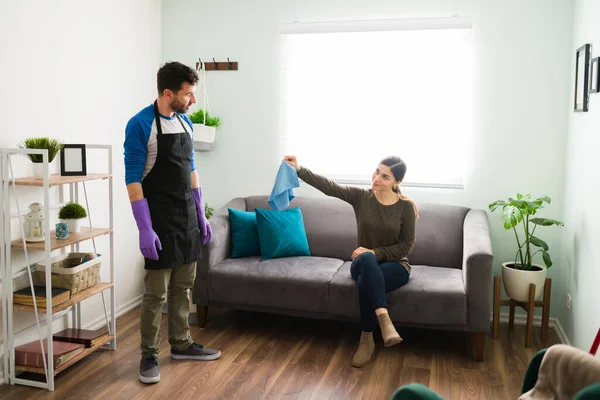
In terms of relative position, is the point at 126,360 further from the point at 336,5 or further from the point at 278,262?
the point at 336,5

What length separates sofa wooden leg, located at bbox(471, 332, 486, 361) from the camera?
130 inches

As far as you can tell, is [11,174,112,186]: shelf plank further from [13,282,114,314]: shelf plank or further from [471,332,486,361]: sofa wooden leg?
[471,332,486,361]: sofa wooden leg

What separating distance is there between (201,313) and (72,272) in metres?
0.99

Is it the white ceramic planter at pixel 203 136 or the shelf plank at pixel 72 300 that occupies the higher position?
the white ceramic planter at pixel 203 136

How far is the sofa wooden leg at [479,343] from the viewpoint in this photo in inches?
130

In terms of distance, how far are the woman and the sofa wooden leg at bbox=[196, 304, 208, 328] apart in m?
1.02

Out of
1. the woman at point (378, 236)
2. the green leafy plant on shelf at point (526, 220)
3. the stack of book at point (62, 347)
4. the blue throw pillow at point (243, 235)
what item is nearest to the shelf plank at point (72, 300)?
the stack of book at point (62, 347)

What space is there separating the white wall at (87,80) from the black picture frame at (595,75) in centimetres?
286

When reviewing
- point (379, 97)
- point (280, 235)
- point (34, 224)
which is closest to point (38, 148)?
point (34, 224)

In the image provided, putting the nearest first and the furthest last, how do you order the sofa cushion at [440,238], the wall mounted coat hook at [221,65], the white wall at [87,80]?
1. the white wall at [87,80]
2. the sofa cushion at [440,238]
3. the wall mounted coat hook at [221,65]

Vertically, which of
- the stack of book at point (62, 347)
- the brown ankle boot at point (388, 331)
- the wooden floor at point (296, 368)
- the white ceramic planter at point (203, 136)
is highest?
the white ceramic planter at point (203, 136)

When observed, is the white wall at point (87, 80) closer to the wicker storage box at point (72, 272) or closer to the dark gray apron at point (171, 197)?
the wicker storage box at point (72, 272)

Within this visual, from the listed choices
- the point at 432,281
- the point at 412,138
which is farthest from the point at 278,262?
the point at 412,138

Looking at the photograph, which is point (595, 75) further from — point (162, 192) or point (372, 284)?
point (162, 192)
